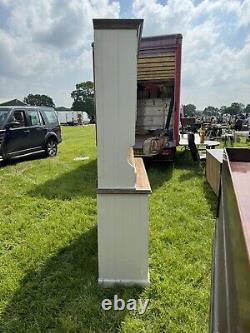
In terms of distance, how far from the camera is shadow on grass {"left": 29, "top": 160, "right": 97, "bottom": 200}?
5.95 m

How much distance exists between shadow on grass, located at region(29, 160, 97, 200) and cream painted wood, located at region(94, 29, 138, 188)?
3.16 meters

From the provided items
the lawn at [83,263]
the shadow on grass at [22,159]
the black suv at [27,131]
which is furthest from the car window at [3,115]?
the lawn at [83,263]

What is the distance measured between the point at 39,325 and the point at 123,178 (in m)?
1.43

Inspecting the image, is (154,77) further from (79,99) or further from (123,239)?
(79,99)

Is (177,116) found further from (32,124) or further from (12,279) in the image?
(12,279)

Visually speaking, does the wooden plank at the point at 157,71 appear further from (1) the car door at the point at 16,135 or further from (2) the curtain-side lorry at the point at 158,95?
(1) the car door at the point at 16,135

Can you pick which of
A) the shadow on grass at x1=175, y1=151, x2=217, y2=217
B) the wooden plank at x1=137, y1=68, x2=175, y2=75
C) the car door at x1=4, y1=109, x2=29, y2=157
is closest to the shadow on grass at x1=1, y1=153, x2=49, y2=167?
the car door at x1=4, y1=109, x2=29, y2=157

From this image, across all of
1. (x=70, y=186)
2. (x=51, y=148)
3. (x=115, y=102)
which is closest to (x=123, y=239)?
(x=115, y=102)

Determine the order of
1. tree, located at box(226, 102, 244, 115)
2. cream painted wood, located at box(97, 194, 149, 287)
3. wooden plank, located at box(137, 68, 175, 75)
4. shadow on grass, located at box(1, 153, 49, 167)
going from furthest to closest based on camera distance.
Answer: tree, located at box(226, 102, 244, 115), shadow on grass, located at box(1, 153, 49, 167), wooden plank, located at box(137, 68, 175, 75), cream painted wood, located at box(97, 194, 149, 287)

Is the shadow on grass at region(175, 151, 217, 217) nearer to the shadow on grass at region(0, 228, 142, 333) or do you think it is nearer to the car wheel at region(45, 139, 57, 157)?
the shadow on grass at region(0, 228, 142, 333)

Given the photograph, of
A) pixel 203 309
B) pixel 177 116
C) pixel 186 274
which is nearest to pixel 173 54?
pixel 177 116

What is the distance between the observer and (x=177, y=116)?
7.87 m

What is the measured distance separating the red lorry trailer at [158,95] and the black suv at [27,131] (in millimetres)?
3413

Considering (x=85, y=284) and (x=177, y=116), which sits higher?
(x=177, y=116)
